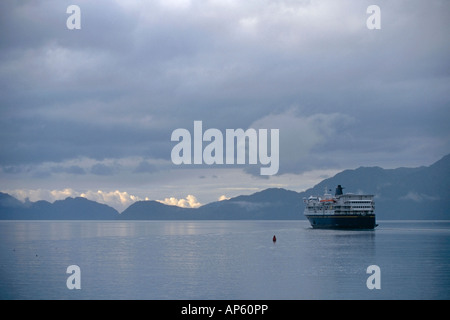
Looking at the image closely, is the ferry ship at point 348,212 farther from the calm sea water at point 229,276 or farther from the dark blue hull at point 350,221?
the calm sea water at point 229,276

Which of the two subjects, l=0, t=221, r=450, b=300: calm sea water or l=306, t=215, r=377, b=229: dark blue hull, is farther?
l=306, t=215, r=377, b=229: dark blue hull

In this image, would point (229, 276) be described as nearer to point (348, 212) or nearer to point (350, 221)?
point (350, 221)

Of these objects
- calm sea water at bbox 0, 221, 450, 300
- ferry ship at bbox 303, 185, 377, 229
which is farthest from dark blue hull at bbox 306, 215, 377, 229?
calm sea water at bbox 0, 221, 450, 300

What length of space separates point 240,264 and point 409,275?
2122cm

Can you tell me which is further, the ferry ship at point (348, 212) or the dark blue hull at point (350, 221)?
the ferry ship at point (348, 212)

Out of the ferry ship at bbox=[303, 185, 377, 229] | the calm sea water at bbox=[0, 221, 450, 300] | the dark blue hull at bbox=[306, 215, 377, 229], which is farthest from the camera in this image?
the ferry ship at bbox=[303, 185, 377, 229]

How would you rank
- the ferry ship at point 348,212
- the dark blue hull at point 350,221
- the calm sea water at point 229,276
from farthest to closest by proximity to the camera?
the ferry ship at point 348,212
the dark blue hull at point 350,221
the calm sea water at point 229,276

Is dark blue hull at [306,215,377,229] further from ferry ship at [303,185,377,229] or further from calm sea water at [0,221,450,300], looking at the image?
calm sea water at [0,221,450,300]

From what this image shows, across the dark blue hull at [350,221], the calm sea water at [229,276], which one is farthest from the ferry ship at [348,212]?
the calm sea water at [229,276]

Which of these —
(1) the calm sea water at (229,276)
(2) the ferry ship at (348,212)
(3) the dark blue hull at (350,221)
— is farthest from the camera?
(2) the ferry ship at (348,212)
